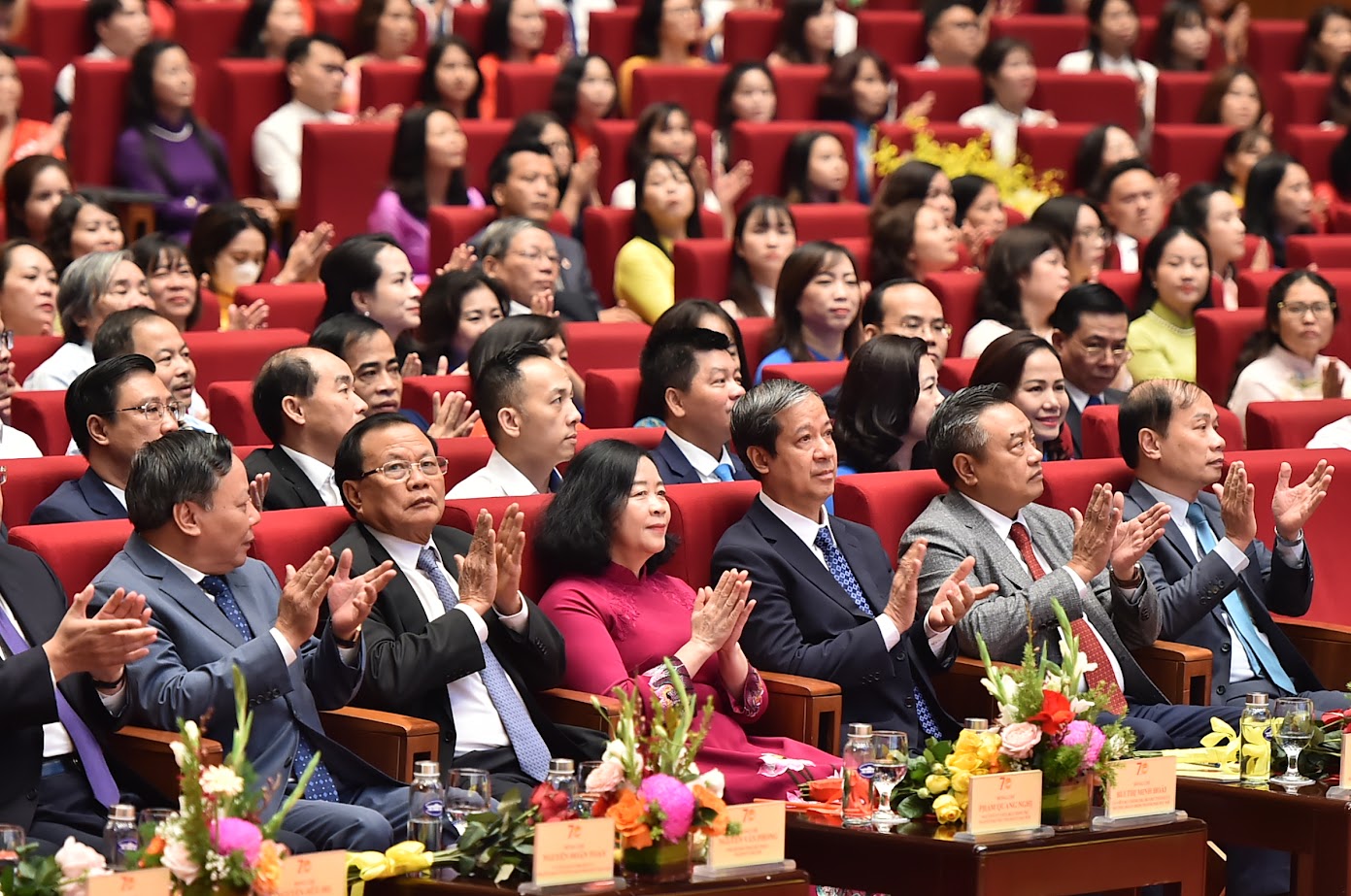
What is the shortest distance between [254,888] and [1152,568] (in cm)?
120

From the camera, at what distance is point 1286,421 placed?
106 inches

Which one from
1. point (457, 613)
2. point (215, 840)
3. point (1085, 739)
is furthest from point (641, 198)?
point (215, 840)

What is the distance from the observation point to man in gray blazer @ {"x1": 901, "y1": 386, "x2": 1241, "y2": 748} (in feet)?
7.02

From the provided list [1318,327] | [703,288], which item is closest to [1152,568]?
[1318,327]

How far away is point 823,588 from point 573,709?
0.30 meters

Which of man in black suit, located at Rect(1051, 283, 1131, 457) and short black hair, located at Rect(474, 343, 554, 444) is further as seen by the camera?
man in black suit, located at Rect(1051, 283, 1131, 457)

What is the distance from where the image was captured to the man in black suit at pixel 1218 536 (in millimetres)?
2318

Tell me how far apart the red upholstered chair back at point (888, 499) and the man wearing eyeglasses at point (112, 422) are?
26.9 inches

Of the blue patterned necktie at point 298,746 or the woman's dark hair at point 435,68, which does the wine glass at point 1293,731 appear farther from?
the woman's dark hair at point 435,68

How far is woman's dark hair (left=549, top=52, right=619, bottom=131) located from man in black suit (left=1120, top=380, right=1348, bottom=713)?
1789 mm

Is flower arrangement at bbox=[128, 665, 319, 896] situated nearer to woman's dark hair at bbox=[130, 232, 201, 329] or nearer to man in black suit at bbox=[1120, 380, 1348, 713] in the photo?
man in black suit at bbox=[1120, 380, 1348, 713]

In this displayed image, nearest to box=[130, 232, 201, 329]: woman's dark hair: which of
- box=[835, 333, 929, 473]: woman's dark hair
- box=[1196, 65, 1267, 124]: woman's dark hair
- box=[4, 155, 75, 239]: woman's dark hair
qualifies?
box=[4, 155, 75, 239]: woman's dark hair

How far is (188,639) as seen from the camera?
1809 mm

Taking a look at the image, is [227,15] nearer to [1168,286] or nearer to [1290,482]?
[1168,286]
